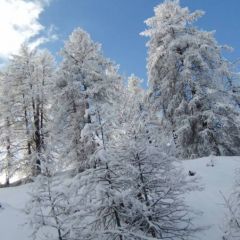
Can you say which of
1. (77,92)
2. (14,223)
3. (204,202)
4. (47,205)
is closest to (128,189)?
(47,205)

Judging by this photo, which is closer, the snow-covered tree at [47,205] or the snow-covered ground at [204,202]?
the snow-covered tree at [47,205]

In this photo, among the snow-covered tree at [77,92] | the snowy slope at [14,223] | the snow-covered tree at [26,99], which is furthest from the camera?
the snow-covered tree at [26,99]

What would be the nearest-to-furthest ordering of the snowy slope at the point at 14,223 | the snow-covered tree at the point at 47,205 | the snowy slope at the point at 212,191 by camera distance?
the snow-covered tree at the point at 47,205
the snowy slope at the point at 14,223
the snowy slope at the point at 212,191

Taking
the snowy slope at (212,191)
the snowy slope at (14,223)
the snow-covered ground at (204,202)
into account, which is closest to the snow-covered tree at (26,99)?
the snow-covered ground at (204,202)

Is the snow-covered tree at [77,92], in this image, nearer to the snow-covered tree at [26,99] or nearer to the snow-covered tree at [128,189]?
the snow-covered tree at [26,99]

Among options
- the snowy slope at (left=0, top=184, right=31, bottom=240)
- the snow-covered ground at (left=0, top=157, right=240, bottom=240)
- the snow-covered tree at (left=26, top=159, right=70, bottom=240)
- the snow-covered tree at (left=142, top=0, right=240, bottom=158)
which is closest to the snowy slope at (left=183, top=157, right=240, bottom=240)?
the snow-covered ground at (left=0, top=157, right=240, bottom=240)

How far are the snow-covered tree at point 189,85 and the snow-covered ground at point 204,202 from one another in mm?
3432

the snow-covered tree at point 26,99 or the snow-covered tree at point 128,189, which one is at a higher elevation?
the snow-covered tree at point 26,99

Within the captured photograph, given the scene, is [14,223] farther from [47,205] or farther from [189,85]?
[189,85]

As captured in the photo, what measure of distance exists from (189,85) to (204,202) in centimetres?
1052

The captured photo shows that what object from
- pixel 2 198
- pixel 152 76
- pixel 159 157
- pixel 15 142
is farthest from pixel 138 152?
pixel 15 142

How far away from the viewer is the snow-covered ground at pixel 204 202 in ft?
44.0

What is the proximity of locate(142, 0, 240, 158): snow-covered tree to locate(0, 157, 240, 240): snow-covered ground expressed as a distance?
343 cm

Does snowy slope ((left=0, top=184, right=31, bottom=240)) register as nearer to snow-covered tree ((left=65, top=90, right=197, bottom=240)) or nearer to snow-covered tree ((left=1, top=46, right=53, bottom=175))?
snow-covered tree ((left=65, top=90, right=197, bottom=240))
